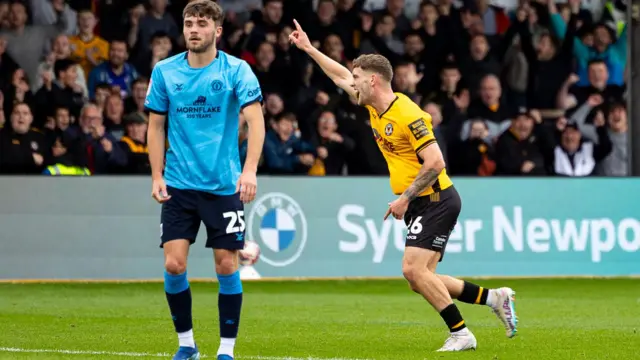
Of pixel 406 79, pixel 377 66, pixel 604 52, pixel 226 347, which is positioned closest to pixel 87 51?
pixel 406 79

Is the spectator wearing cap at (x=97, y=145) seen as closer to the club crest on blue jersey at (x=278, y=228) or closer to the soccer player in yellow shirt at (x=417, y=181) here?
the club crest on blue jersey at (x=278, y=228)

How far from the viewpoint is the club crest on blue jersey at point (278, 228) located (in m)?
16.4

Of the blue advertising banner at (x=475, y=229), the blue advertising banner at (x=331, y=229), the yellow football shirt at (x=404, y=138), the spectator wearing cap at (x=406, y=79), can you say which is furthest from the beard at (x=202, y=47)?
the spectator wearing cap at (x=406, y=79)

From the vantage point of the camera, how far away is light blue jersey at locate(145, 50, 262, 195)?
25.8ft

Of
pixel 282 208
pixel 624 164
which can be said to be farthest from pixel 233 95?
pixel 624 164

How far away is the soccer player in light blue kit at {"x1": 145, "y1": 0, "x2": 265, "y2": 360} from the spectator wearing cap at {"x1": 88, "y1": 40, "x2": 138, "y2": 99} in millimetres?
9623

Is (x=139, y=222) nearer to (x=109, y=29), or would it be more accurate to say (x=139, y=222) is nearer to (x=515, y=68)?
(x=109, y=29)

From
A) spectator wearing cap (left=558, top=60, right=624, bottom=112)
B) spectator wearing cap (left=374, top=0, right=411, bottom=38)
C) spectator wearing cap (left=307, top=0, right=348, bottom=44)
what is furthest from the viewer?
spectator wearing cap (left=558, top=60, right=624, bottom=112)

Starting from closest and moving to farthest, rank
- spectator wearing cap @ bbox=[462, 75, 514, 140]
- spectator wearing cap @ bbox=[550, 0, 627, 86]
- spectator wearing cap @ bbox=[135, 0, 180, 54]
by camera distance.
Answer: spectator wearing cap @ bbox=[135, 0, 180, 54] < spectator wearing cap @ bbox=[462, 75, 514, 140] < spectator wearing cap @ bbox=[550, 0, 627, 86]

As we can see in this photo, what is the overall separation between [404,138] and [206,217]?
1962 millimetres

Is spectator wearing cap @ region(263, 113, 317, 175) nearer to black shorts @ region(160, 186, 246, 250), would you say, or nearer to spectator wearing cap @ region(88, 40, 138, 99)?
spectator wearing cap @ region(88, 40, 138, 99)

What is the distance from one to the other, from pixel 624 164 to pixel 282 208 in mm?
5834

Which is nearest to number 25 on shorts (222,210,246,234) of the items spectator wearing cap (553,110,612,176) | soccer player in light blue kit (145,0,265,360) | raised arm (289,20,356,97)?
soccer player in light blue kit (145,0,265,360)

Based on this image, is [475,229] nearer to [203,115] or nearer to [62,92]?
[62,92]
